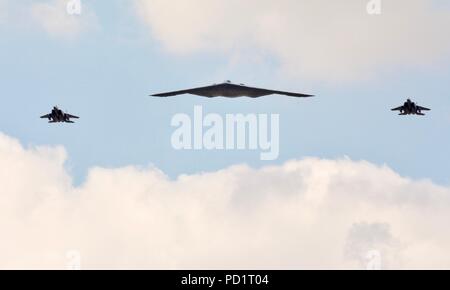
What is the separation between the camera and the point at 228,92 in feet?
392

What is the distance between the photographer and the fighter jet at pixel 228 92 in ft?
389

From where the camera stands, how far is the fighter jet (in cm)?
11844

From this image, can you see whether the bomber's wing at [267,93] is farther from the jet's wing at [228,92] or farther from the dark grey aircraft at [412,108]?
the dark grey aircraft at [412,108]

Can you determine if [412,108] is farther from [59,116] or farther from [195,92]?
[59,116]

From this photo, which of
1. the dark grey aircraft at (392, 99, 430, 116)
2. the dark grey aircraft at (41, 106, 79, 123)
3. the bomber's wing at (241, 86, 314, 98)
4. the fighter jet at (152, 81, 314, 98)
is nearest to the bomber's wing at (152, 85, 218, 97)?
the fighter jet at (152, 81, 314, 98)

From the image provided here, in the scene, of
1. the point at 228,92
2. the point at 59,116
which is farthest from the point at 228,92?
the point at 59,116

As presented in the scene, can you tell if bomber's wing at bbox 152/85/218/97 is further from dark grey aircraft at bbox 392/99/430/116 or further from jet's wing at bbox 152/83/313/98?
dark grey aircraft at bbox 392/99/430/116

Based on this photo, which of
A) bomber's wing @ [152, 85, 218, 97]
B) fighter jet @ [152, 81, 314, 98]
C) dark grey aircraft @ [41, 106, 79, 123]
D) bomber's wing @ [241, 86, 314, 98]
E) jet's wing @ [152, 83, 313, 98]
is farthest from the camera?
dark grey aircraft @ [41, 106, 79, 123]

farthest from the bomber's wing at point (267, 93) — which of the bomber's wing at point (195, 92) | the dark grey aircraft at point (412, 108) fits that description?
the dark grey aircraft at point (412, 108)

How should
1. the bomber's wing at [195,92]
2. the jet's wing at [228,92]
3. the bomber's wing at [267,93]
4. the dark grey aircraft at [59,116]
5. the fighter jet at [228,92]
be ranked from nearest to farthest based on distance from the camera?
1. the fighter jet at [228,92]
2. the jet's wing at [228,92]
3. the bomber's wing at [195,92]
4. the bomber's wing at [267,93]
5. the dark grey aircraft at [59,116]
